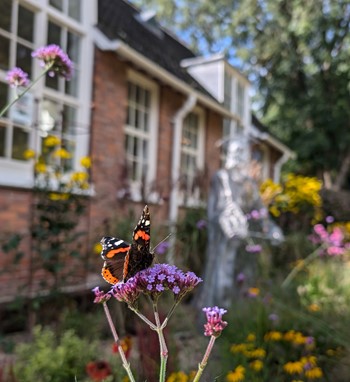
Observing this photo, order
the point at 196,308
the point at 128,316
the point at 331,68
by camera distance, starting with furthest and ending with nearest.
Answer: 1. the point at 331,68
2. the point at 196,308
3. the point at 128,316

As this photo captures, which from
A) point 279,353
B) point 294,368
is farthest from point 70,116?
point 294,368

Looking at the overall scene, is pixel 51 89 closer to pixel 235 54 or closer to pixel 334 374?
pixel 334 374

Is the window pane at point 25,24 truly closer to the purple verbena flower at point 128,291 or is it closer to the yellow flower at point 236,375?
the yellow flower at point 236,375

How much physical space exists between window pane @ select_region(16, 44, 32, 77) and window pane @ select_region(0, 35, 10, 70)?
0.18 m

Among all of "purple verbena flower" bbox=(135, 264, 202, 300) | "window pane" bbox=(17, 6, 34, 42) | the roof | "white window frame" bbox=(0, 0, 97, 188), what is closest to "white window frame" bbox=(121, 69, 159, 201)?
the roof

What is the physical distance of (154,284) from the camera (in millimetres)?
1082

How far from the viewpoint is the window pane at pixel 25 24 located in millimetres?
6004

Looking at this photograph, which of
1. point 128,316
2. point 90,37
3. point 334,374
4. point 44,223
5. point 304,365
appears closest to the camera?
point 304,365

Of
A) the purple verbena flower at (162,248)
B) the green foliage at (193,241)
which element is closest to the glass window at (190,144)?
the green foliage at (193,241)

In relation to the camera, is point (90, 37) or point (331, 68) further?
point (331, 68)

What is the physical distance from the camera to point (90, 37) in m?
7.22

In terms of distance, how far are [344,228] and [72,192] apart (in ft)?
20.5

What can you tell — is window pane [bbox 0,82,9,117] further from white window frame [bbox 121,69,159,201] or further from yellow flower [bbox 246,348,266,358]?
yellow flower [bbox 246,348,266,358]

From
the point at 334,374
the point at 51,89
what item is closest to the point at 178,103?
the point at 51,89
